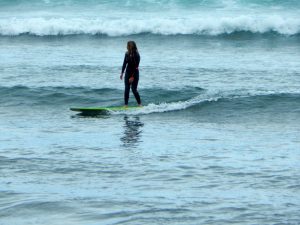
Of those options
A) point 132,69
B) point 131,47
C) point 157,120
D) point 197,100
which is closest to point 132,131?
point 157,120

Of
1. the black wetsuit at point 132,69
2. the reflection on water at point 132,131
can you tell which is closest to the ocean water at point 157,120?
the reflection on water at point 132,131

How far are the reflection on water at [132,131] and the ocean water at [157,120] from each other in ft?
0.11

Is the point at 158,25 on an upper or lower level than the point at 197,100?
upper

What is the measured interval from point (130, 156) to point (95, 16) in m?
23.3

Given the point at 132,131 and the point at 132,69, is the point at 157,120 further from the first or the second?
the point at 132,69

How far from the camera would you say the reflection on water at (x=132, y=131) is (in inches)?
535

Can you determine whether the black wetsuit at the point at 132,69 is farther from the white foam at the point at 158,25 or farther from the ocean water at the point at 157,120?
the white foam at the point at 158,25

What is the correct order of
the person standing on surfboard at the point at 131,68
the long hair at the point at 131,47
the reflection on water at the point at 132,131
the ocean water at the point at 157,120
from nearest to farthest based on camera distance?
the ocean water at the point at 157,120 → the reflection on water at the point at 132,131 → the long hair at the point at 131,47 → the person standing on surfboard at the point at 131,68

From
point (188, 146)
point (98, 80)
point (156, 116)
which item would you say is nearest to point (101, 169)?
point (188, 146)

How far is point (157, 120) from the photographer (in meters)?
16.2

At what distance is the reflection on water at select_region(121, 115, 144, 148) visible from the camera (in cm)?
1358

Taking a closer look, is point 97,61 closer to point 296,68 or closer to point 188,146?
point 296,68

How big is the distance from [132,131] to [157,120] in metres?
1.45

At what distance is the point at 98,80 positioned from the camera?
21.7 m
